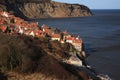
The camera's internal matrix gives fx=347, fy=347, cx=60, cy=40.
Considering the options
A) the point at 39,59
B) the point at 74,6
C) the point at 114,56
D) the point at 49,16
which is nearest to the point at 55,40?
the point at 114,56

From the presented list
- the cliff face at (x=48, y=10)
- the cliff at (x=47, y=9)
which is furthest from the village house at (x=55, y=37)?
the cliff face at (x=48, y=10)

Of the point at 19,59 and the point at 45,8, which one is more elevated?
the point at 19,59

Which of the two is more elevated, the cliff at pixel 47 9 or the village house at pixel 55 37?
the village house at pixel 55 37

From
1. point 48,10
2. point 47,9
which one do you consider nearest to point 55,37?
point 48,10

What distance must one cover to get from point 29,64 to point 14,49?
4.08ft

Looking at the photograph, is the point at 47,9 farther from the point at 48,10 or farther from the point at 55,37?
the point at 55,37

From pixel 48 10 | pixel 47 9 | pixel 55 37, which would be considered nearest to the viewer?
pixel 55 37

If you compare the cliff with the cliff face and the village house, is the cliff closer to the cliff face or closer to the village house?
the cliff face

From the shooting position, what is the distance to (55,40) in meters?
44.4

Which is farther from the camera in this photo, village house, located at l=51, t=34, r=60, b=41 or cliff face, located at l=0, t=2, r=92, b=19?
cliff face, located at l=0, t=2, r=92, b=19

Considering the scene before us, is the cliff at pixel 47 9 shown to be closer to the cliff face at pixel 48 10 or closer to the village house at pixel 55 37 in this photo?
the cliff face at pixel 48 10

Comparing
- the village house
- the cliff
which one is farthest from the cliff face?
the village house

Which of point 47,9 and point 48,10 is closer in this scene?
point 48,10

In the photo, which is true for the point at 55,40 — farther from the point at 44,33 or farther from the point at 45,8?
the point at 45,8
